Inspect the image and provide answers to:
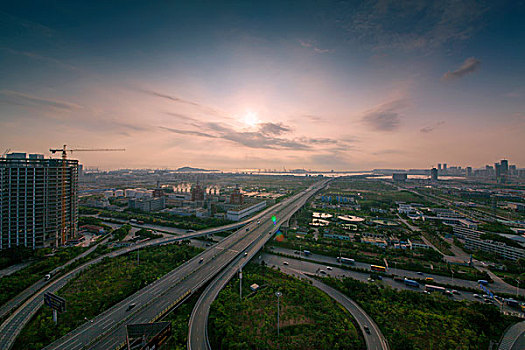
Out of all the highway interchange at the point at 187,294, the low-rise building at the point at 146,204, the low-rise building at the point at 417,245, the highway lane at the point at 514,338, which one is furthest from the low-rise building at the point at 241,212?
the highway lane at the point at 514,338

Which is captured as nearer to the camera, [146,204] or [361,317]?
[361,317]

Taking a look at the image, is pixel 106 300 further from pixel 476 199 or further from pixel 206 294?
pixel 476 199

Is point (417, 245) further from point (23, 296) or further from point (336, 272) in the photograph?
point (23, 296)

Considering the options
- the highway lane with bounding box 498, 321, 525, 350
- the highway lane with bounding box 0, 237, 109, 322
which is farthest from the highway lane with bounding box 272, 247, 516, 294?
the highway lane with bounding box 0, 237, 109, 322

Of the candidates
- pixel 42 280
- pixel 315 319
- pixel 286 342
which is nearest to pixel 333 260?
pixel 315 319

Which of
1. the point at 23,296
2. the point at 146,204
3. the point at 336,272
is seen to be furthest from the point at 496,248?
the point at 146,204

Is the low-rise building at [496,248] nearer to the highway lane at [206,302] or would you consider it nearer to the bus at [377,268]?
the bus at [377,268]
